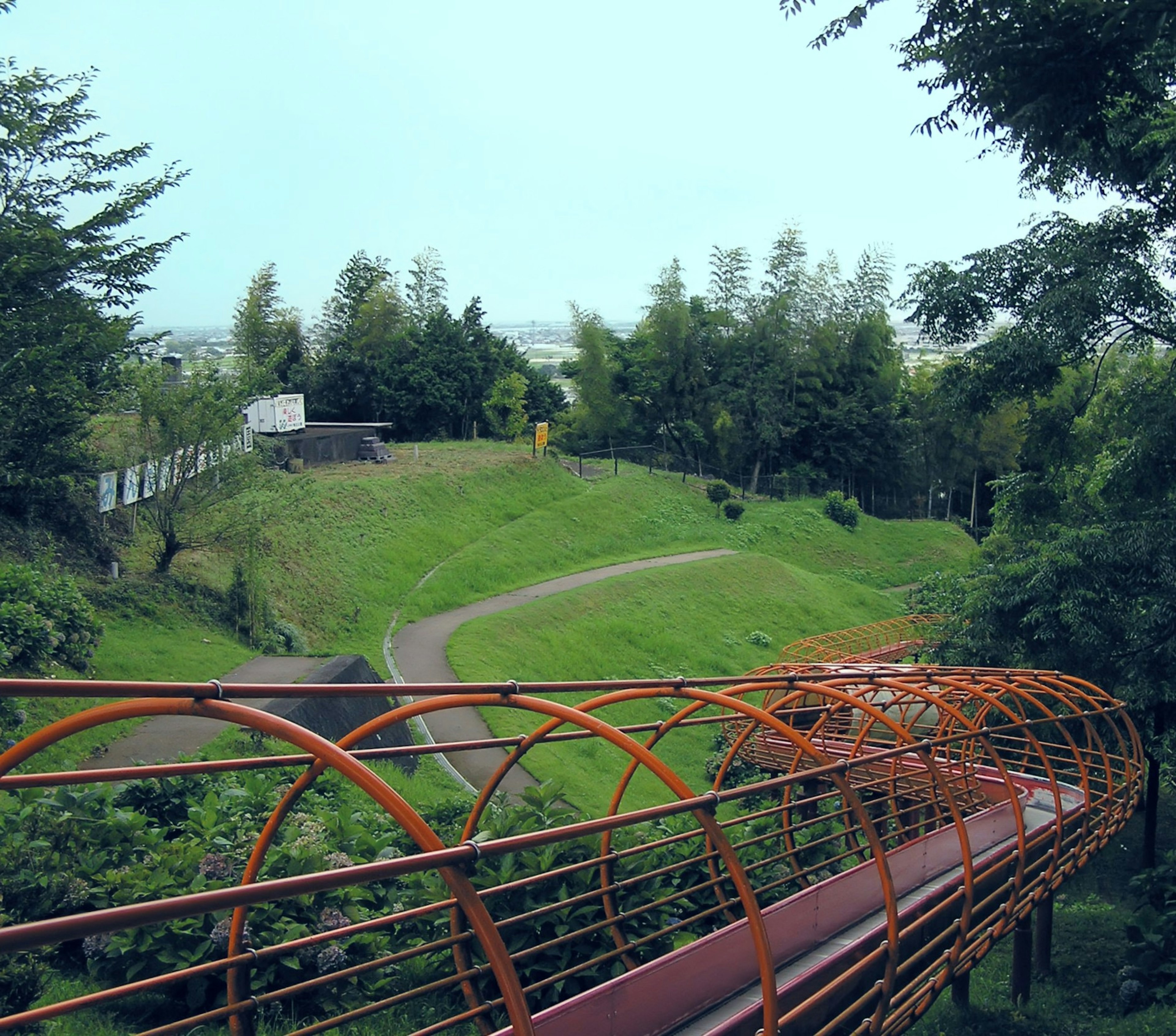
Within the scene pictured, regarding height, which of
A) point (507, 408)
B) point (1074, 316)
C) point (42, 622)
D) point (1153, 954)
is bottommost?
point (1153, 954)

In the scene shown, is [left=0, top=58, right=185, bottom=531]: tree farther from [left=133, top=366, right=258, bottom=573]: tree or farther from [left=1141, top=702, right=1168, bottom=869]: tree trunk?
[left=1141, top=702, right=1168, bottom=869]: tree trunk

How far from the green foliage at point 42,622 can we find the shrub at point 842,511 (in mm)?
32504

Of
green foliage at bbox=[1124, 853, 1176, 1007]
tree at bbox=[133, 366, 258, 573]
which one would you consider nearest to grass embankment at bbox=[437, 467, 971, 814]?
tree at bbox=[133, 366, 258, 573]

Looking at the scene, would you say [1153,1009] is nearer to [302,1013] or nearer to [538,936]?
[538,936]

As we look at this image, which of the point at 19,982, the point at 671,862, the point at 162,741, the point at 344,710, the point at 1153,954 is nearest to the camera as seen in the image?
the point at 19,982

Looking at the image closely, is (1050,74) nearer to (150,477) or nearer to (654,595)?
(150,477)

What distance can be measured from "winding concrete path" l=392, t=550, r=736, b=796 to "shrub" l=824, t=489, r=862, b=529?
38.2ft

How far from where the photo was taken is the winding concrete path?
47.6 feet

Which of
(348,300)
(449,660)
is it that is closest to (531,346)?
(348,300)

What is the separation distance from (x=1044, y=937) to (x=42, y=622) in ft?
32.3

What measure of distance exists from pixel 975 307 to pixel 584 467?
25612 millimetres

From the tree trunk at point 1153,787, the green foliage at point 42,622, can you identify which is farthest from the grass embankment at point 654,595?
the tree trunk at point 1153,787

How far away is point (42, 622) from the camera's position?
34.0ft

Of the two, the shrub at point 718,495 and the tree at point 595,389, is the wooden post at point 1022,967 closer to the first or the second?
the shrub at point 718,495
